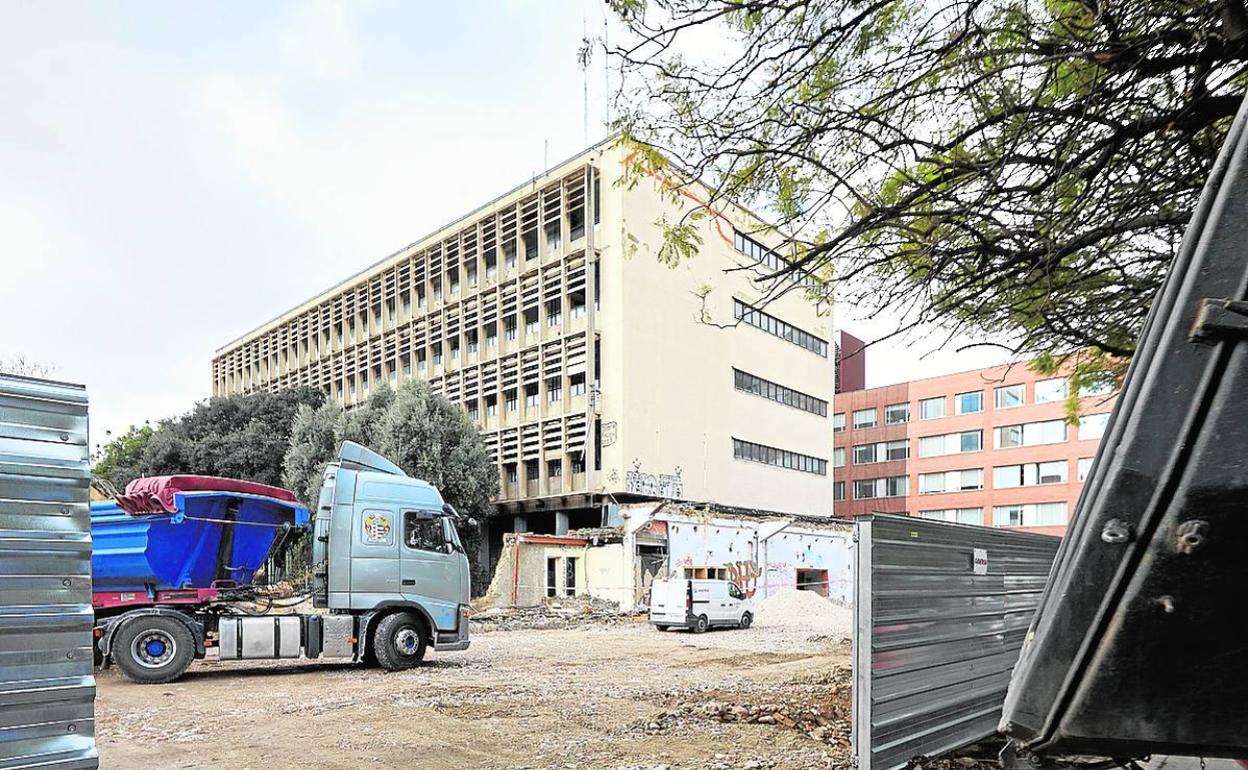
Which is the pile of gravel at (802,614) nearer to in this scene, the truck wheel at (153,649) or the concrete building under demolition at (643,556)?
the concrete building under demolition at (643,556)

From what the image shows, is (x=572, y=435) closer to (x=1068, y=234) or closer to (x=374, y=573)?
(x=374, y=573)

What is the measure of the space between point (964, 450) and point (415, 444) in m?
45.0

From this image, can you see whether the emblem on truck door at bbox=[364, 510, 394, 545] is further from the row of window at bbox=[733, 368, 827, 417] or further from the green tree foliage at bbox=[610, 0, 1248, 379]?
the row of window at bbox=[733, 368, 827, 417]

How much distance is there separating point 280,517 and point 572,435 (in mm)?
23641

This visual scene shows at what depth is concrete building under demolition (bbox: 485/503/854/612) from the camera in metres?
34.9

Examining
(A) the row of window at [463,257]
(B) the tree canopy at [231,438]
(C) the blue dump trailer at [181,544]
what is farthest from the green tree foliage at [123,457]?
(C) the blue dump trailer at [181,544]

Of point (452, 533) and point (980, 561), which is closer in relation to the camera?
point (980, 561)

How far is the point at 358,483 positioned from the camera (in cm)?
1578

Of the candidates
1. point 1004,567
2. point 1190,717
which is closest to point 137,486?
point 1004,567

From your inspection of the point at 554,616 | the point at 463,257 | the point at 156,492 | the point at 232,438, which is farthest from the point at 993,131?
the point at 232,438

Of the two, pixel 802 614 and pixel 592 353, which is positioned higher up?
pixel 592 353

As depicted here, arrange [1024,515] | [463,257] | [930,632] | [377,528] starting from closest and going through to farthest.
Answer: [930,632], [377,528], [463,257], [1024,515]

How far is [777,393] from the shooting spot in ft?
163

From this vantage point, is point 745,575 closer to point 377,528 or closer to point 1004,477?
point 377,528
